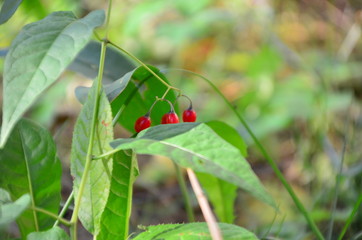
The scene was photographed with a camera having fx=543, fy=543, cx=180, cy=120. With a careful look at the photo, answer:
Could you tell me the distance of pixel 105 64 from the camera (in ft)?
3.43

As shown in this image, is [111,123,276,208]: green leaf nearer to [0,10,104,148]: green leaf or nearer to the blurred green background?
[0,10,104,148]: green leaf

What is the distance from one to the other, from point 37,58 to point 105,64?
46 centimetres

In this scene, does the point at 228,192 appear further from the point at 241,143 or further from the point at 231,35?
the point at 231,35

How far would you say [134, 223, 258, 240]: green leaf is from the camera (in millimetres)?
617

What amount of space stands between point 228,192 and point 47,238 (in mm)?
501

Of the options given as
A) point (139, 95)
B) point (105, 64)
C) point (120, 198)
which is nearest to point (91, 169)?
point (120, 198)

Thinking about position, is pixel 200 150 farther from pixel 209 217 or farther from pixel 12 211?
pixel 12 211

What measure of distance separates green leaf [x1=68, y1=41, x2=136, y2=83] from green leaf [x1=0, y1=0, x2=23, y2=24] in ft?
1.08

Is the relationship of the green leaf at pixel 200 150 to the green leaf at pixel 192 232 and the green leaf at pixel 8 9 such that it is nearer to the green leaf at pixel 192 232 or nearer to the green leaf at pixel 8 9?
the green leaf at pixel 192 232

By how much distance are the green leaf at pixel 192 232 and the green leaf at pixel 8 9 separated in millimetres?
327

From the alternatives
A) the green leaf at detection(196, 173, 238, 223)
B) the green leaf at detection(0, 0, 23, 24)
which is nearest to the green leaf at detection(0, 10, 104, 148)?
the green leaf at detection(0, 0, 23, 24)

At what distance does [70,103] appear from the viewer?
3.29 metres

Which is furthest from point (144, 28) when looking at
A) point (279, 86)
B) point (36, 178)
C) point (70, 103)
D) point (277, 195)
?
point (36, 178)

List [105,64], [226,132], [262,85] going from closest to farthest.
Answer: [226,132] → [105,64] → [262,85]
